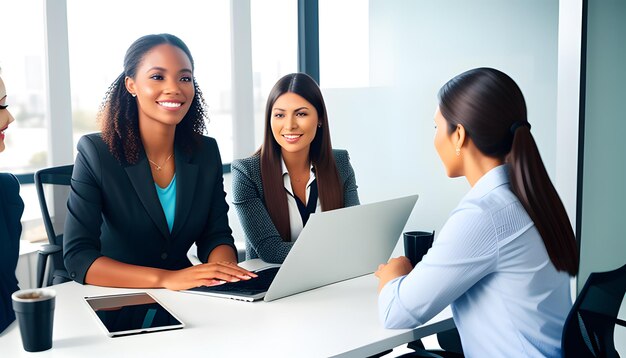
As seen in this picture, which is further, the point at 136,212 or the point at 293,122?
the point at 293,122

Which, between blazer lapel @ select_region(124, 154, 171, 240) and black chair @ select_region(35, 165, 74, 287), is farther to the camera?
black chair @ select_region(35, 165, 74, 287)

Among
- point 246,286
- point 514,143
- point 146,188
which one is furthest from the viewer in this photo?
point 146,188

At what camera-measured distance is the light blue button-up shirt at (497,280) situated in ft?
4.86

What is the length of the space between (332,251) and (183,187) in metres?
0.71

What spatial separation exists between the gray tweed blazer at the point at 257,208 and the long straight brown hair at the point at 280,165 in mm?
37

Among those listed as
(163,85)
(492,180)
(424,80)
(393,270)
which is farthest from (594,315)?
(424,80)

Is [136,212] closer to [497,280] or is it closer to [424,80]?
[497,280]

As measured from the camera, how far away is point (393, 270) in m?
1.75

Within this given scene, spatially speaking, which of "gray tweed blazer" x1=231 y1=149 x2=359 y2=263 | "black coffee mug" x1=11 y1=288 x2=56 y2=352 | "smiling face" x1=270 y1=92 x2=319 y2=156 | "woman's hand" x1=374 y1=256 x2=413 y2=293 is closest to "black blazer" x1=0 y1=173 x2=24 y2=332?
"black coffee mug" x1=11 y1=288 x2=56 y2=352

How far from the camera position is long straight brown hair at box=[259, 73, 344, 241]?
8.33 ft

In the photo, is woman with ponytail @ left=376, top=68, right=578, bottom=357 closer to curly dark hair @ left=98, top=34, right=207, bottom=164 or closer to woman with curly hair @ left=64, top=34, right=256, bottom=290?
woman with curly hair @ left=64, top=34, right=256, bottom=290

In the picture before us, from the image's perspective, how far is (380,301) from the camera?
1.61 meters

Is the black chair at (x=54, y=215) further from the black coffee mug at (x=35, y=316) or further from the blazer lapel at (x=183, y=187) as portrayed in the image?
the black coffee mug at (x=35, y=316)

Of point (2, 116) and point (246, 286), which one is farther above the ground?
point (2, 116)
